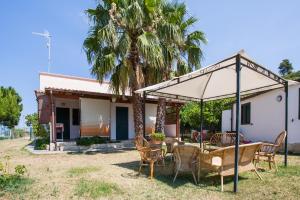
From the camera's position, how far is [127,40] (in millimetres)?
11672

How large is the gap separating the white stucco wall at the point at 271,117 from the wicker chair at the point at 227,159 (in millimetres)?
6860

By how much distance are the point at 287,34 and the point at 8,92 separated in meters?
35.3

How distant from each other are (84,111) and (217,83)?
26.0 ft

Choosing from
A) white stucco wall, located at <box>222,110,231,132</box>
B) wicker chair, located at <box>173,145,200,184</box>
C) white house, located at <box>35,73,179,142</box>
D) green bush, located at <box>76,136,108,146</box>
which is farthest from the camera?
white stucco wall, located at <box>222,110,231,132</box>

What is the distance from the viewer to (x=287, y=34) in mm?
12820

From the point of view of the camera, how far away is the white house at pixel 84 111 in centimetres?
1397

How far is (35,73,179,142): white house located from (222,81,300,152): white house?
16.4 ft

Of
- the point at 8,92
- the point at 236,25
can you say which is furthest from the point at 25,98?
the point at 236,25

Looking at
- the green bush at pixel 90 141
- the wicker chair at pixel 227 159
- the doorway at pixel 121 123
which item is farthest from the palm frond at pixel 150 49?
the wicker chair at pixel 227 159

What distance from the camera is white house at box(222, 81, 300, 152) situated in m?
11.7

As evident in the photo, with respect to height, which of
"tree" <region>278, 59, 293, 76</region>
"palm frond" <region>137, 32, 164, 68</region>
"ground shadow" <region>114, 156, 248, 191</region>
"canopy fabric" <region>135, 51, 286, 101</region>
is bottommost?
"ground shadow" <region>114, 156, 248, 191</region>

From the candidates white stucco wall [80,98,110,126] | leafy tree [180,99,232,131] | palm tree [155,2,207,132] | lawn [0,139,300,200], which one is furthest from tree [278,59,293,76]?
lawn [0,139,300,200]

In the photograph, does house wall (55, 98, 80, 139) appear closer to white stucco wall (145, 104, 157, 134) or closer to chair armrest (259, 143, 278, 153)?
white stucco wall (145, 104, 157, 134)

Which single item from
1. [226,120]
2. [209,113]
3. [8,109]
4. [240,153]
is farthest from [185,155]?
[8,109]
